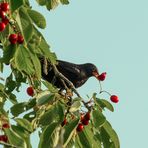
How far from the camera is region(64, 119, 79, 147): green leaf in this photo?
3.48m

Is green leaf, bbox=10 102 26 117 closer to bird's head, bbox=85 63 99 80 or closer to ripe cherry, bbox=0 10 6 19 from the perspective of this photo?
ripe cherry, bbox=0 10 6 19

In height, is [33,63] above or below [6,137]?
above

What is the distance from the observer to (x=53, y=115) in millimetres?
3674

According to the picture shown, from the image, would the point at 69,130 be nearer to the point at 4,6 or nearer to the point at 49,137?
the point at 49,137

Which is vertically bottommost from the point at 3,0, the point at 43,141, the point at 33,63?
the point at 43,141

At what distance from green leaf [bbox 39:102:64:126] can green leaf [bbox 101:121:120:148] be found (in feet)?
1.34

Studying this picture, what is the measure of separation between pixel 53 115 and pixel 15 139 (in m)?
0.43

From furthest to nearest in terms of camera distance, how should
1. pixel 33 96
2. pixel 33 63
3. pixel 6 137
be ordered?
pixel 33 96 < pixel 33 63 < pixel 6 137

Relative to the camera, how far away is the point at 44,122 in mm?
3646

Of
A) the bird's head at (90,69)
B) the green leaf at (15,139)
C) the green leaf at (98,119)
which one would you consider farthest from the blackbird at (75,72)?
the green leaf at (15,139)

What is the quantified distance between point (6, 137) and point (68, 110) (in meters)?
0.49

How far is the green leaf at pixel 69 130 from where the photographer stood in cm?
348

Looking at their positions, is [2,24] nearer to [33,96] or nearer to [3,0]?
[3,0]

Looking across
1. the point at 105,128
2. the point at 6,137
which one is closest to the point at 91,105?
the point at 105,128
